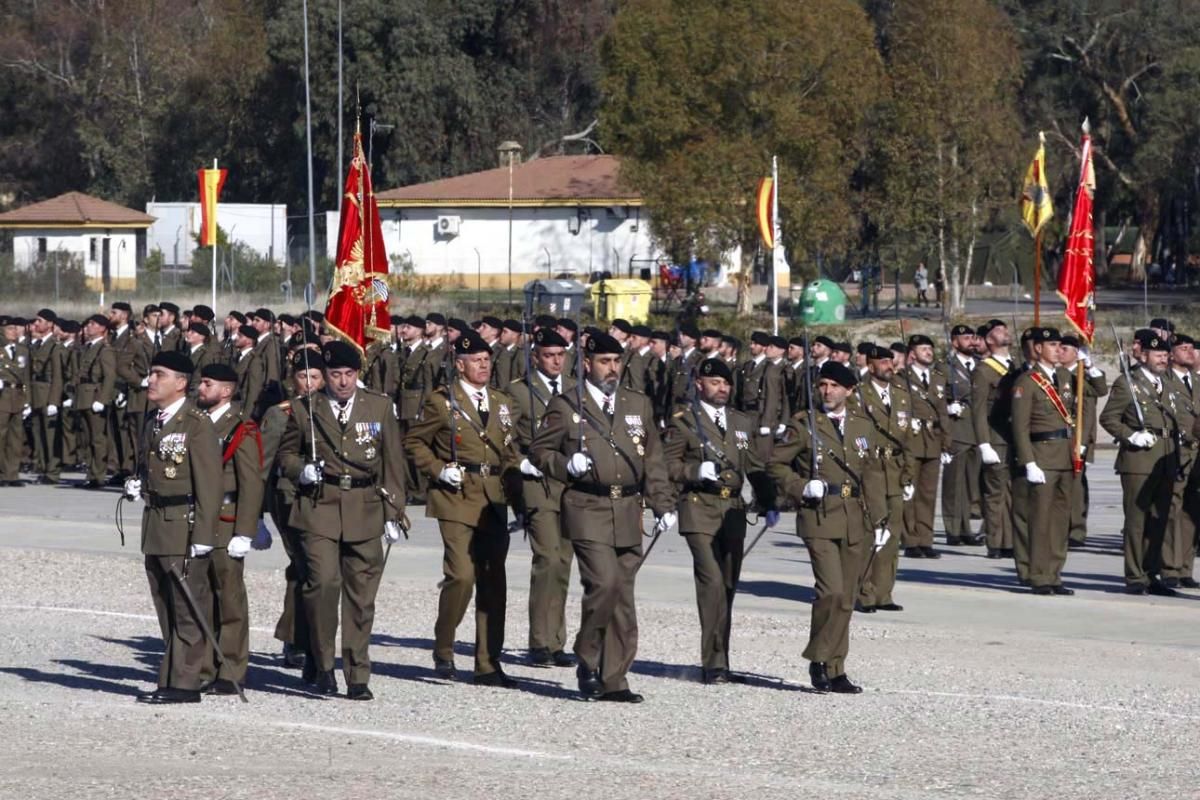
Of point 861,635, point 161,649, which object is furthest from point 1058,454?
point 161,649

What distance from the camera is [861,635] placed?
1310 cm

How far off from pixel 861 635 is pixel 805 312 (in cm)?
3051

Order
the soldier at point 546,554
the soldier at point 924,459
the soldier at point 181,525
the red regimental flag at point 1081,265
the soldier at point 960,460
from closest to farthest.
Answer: the soldier at point 181,525, the soldier at point 546,554, the red regimental flag at point 1081,265, the soldier at point 924,459, the soldier at point 960,460

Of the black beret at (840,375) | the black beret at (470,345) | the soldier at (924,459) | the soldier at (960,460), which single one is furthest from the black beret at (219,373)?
the soldier at (960,460)

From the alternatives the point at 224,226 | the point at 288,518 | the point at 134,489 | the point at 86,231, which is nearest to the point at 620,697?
the point at 288,518

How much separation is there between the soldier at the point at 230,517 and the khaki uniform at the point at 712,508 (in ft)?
7.16

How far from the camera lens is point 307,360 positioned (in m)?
11.3

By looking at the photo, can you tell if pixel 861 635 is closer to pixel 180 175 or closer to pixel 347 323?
pixel 347 323

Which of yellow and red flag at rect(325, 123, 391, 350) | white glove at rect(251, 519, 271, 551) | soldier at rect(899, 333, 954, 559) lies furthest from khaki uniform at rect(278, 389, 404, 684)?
soldier at rect(899, 333, 954, 559)

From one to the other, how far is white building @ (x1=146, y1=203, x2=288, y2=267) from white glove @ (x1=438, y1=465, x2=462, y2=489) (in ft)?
156

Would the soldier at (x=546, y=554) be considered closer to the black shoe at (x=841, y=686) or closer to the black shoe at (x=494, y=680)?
the black shoe at (x=494, y=680)

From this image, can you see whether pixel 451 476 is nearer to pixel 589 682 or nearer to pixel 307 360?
pixel 307 360

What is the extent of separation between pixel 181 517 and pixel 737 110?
38.0 m

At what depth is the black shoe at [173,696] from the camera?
10266mm
